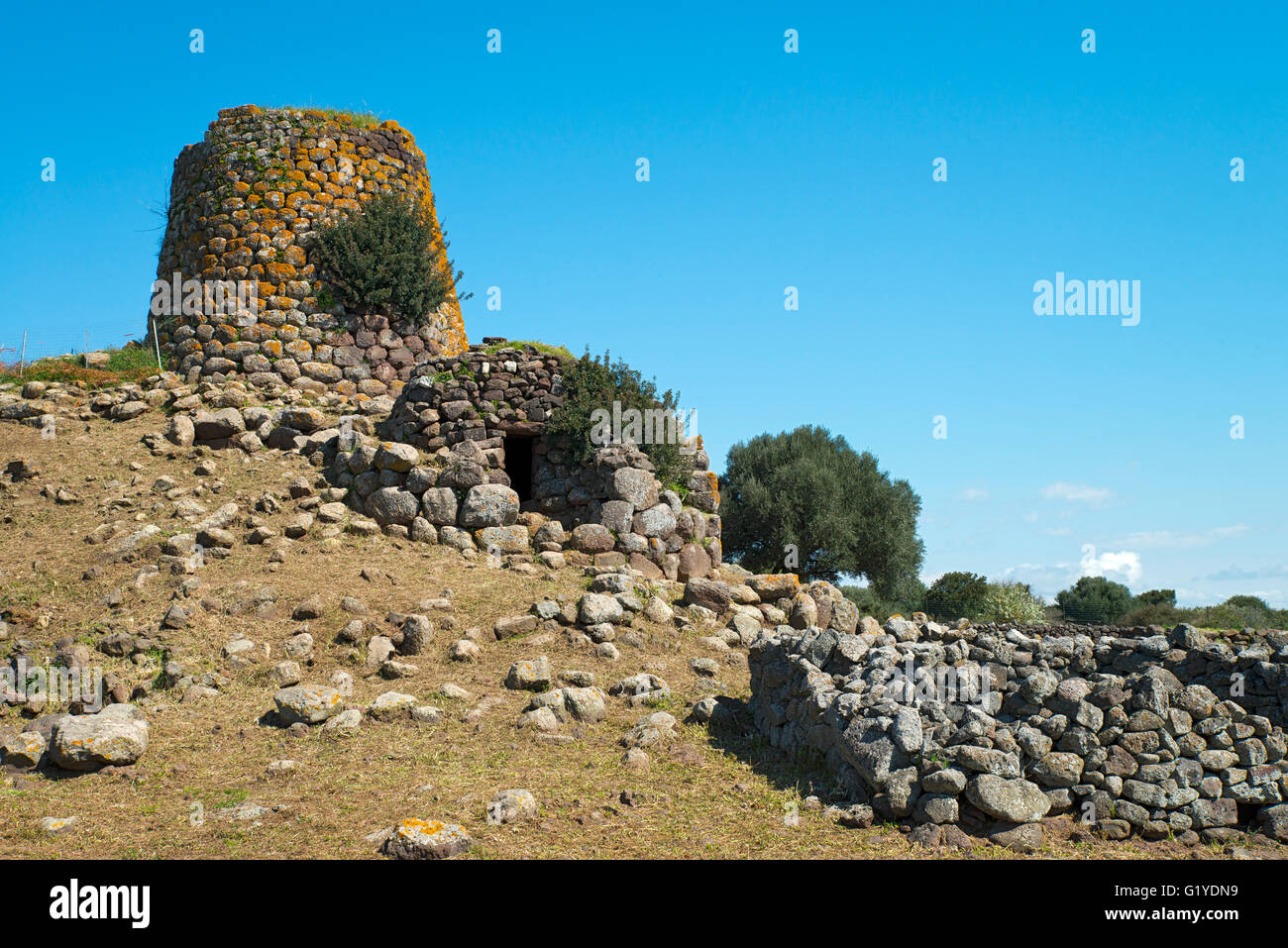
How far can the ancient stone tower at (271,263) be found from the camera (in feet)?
55.6

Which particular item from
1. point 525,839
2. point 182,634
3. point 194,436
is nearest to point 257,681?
point 182,634

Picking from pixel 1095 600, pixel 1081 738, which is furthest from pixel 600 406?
pixel 1095 600

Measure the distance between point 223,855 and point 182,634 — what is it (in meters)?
4.66

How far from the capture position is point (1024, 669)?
294 inches

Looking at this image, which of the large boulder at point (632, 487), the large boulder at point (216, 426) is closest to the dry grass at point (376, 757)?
the large boulder at point (632, 487)

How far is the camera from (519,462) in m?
15.5

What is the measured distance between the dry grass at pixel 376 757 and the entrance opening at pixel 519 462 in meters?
2.74

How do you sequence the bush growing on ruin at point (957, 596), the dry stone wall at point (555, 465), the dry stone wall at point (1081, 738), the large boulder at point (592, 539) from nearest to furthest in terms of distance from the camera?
1. the dry stone wall at point (1081, 738)
2. the large boulder at point (592, 539)
3. the dry stone wall at point (555, 465)
4. the bush growing on ruin at point (957, 596)

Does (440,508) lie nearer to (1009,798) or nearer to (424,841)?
(424,841)

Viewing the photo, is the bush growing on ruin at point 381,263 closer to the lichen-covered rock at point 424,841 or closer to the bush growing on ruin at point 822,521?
the bush growing on ruin at point 822,521

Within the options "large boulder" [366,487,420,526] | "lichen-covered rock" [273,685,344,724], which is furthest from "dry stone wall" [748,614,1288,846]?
"large boulder" [366,487,420,526]

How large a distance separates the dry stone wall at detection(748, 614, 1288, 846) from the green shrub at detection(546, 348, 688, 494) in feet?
22.4

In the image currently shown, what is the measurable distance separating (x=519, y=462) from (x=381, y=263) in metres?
5.22
